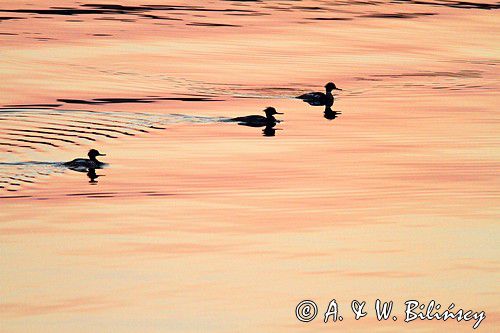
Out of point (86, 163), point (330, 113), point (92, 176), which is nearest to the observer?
point (92, 176)

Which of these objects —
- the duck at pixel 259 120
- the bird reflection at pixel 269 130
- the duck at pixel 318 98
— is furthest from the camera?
the duck at pixel 318 98

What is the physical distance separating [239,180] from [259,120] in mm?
5334

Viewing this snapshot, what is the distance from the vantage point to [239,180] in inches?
854

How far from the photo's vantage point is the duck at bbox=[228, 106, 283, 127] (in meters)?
26.9

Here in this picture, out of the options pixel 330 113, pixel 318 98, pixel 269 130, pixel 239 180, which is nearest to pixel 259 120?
pixel 269 130

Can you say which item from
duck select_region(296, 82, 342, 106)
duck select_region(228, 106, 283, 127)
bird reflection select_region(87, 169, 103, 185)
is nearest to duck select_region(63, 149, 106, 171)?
bird reflection select_region(87, 169, 103, 185)

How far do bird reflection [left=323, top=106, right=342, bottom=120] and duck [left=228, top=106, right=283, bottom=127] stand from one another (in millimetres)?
1466

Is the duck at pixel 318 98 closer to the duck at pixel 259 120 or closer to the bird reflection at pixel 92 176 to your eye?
the duck at pixel 259 120

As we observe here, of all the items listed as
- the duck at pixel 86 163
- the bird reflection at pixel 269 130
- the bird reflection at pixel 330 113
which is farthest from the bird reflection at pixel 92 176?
the bird reflection at pixel 330 113

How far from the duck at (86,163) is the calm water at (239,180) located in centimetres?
29

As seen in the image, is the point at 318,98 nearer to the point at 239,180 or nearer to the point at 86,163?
the point at 239,180

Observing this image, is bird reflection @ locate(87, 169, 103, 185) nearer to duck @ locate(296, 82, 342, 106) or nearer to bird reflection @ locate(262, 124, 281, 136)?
bird reflection @ locate(262, 124, 281, 136)

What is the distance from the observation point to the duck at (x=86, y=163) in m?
22.1

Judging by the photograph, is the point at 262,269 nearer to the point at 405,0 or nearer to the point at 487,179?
the point at 487,179
